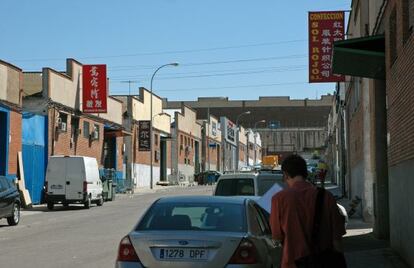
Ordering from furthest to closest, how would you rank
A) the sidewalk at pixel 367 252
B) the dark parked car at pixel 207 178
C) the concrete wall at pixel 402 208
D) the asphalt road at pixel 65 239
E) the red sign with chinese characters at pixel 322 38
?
the dark parked car at pixel 207 178, the red sign with chinese characters at pixel 322 38, the asphalt road at pixel 65 239, the sidewalk at pixel 367 252, the concrete wall at pixel 402 208

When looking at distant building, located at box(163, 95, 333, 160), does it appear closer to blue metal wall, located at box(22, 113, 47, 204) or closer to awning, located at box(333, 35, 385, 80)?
blue metal wall, located at box(22, 113, 47, 204)

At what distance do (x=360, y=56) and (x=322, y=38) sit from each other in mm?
12294

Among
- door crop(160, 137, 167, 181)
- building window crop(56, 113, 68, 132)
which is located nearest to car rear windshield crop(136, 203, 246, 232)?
building window crop(56, 113, 68, 132)

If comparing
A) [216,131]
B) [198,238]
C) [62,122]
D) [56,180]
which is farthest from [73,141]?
[216,131]

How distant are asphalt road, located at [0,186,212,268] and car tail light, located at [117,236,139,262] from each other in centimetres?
475

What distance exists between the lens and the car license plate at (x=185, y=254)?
693cm

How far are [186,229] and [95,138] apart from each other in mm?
39918

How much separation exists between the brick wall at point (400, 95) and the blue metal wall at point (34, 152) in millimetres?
25246

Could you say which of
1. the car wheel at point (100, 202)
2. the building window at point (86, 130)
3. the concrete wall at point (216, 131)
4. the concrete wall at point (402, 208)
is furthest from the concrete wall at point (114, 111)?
the concrete wall at point (216, 131)

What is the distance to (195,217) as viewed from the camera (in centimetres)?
769

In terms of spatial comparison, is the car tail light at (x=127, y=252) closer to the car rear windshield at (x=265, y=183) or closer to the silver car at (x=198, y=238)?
the silver car at (x=198, y=238)

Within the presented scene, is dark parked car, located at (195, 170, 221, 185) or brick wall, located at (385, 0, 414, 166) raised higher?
brick wall, located at (385, 0, 414, 166)

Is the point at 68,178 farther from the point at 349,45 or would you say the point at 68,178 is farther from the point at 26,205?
the point at 349,45

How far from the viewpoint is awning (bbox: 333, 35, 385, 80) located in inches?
529
